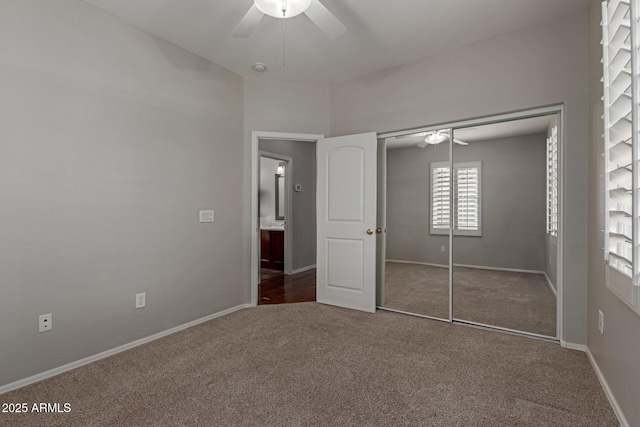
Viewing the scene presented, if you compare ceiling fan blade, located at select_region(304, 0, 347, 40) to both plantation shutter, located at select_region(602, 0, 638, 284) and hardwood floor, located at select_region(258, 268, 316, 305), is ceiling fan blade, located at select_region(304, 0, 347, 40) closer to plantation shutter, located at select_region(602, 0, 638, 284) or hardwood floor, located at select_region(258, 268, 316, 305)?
plantation shutter, located at select_region(602, 0, 638, 284)

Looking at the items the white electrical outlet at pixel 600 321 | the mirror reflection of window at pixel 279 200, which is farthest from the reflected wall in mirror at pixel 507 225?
the mirror reflection of window at pixel 279 200

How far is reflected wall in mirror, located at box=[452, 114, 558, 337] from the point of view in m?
2.89

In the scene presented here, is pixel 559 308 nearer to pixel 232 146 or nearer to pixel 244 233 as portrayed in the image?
pixel 244 233

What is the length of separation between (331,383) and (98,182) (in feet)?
7.47

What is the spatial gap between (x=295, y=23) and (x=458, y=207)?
2.32 m

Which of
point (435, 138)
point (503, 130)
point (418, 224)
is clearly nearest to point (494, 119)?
point (503, 130)

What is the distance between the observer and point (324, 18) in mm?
2107

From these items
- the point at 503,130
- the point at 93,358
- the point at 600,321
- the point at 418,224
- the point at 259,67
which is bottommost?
the point at 93,358

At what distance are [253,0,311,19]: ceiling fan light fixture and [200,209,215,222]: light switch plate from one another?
6.67 ft

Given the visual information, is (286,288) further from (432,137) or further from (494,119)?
(494,119)

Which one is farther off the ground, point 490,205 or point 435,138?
point 435,138

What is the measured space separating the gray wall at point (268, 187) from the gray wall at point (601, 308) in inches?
195

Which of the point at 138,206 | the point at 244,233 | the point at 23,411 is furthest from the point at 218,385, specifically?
the point at 244,233

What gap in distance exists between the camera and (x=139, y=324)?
9.18ft
